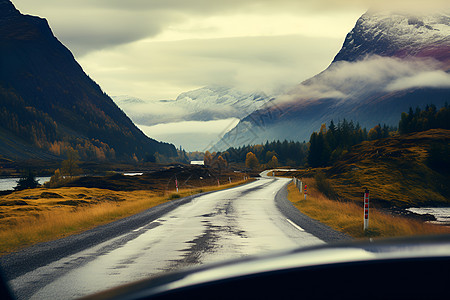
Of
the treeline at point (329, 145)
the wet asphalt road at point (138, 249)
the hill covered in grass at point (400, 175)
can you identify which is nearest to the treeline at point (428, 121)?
the treeline at point (329, 145)

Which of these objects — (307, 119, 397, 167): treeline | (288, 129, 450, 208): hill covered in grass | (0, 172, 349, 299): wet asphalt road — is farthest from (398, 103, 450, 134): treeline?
(0, 172, 349, 299): wet asphalt road

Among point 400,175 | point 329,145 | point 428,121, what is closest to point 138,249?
point 400,175

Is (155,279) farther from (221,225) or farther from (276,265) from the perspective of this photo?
(221,225)

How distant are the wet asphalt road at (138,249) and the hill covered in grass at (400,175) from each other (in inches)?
1944

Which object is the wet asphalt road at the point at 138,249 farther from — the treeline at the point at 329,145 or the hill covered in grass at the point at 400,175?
the treeline at the point at 329,145

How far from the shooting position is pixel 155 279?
185 cm

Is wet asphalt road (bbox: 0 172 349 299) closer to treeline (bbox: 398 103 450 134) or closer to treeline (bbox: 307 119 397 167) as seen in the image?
treeline (bbox: 307 119 397 167)

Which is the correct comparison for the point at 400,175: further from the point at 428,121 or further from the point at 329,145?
the point at 428,121

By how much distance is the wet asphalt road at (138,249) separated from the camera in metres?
6.80

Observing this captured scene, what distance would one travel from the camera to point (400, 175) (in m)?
81.2

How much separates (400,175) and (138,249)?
3142 inches

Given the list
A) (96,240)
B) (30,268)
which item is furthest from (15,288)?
(96,240)

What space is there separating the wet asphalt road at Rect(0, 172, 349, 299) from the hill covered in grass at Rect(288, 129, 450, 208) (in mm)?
49365

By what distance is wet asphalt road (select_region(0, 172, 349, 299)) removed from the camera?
6797 millimetres
